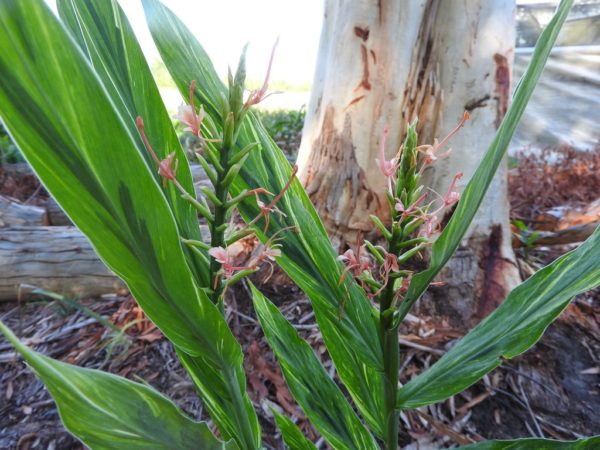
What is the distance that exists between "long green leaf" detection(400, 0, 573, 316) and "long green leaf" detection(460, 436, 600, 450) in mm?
234

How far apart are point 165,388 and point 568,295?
3.20 feet

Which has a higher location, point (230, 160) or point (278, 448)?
point (230, 160)

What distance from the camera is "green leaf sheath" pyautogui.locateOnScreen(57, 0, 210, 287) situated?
43 cm

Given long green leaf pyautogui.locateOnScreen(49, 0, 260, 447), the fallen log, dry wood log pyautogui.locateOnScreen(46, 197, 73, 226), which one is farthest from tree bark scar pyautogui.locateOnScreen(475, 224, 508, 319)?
dry wood log pyautogui.locateOnScreen(46, 197, 73, 226)

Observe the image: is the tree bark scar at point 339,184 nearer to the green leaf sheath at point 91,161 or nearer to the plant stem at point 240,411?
the plant stem at point 240,411

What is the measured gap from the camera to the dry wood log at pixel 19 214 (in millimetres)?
2080

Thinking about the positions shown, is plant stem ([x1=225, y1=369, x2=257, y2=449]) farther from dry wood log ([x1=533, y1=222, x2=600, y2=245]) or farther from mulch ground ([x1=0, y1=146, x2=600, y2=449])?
dry wood log ([x1=533, y1=222, x2=600, y2=245])

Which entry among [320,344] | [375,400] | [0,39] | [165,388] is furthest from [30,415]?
[0,39]

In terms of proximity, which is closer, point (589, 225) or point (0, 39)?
point (0, 39)

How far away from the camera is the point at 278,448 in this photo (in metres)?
0.96

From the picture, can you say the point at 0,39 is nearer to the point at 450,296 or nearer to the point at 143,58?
the point at 143,58

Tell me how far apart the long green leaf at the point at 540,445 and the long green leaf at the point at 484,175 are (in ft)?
0.77

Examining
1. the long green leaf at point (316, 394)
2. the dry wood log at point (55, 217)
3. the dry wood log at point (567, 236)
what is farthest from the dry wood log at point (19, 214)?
the dry wood log at point (567, 236)

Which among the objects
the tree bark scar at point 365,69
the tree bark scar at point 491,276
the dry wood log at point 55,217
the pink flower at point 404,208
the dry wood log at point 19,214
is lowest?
the dry wood log at point 55,217
